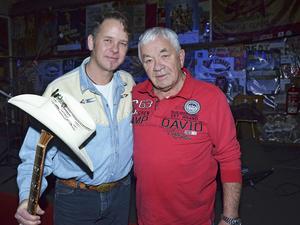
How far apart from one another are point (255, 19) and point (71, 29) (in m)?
5.17

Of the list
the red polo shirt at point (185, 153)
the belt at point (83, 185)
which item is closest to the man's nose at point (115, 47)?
the red polo shirt at point (185, 153)

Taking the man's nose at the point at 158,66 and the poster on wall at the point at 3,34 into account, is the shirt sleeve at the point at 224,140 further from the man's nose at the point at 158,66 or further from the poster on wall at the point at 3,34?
the poster on wall at the point at 3,34

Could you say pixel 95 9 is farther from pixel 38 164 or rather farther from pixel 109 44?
pixel 38 164

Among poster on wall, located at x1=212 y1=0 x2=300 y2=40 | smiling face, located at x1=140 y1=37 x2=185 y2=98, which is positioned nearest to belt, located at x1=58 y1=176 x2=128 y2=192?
smiling face, located at x1=140 y1=37 x2=185 y2=98

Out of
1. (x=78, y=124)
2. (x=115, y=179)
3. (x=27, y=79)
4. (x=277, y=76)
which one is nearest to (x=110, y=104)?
(x=115, y=179)

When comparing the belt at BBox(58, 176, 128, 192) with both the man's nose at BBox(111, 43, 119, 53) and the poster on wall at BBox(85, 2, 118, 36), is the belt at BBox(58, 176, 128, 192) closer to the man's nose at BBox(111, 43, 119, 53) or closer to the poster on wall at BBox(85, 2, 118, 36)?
the man's nose at BBox(111, 43, 119, 53)

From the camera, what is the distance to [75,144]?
99cm

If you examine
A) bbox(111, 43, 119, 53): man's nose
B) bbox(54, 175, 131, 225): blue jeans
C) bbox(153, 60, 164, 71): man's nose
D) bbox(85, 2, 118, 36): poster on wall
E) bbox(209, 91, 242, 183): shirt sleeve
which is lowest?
bbox(54, 175, 131, 225): blue jeans

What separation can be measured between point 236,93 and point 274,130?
1.09 meters

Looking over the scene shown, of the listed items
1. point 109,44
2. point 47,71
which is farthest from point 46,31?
point 109,44

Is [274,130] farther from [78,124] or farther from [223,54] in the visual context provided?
[78,124]

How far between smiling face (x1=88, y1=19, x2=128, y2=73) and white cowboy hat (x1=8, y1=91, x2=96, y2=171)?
63 centimetres

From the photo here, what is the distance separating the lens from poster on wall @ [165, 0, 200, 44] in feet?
24.0

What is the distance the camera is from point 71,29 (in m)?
9.27
